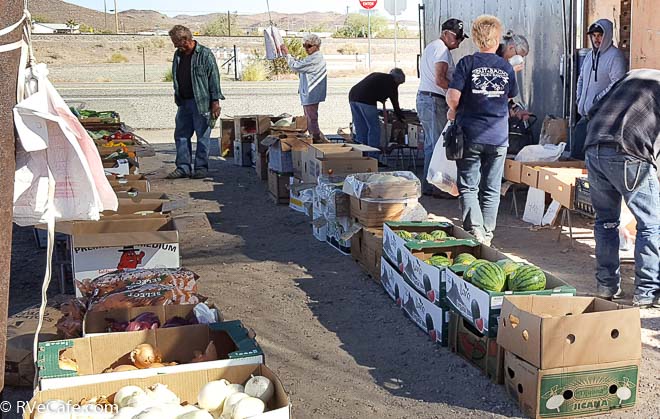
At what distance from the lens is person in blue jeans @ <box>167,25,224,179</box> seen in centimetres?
1062

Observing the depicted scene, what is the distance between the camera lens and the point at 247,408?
3004 millimetres

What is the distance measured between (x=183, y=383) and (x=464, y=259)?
2451 millimetres

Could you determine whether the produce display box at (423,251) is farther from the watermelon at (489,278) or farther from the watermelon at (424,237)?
the watermelon at (489,278)

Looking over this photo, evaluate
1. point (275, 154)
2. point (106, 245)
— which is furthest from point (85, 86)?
point (106, 245)

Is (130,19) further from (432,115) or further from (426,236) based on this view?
(426,236)

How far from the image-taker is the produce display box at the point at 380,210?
6719mm

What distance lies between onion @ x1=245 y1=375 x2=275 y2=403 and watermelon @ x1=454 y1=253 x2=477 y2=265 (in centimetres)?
227

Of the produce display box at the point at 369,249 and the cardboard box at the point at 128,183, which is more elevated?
the cardboard box at the point at 128,183

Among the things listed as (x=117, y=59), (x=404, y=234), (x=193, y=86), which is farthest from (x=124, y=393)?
(x=117, y=59)

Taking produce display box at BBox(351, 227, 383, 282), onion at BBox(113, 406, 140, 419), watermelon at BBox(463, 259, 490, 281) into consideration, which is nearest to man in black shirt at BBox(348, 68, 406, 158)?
produce display box at BBox(351, 227, 383, 282)

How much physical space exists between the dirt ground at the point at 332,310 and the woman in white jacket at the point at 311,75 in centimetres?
226

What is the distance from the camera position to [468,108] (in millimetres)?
6520

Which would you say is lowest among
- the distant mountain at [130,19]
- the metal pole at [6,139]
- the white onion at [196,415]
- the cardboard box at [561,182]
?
the white onion at [196,415]

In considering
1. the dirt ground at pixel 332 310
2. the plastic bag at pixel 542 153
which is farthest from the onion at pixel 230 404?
the plastic bag at pixel 542 153
